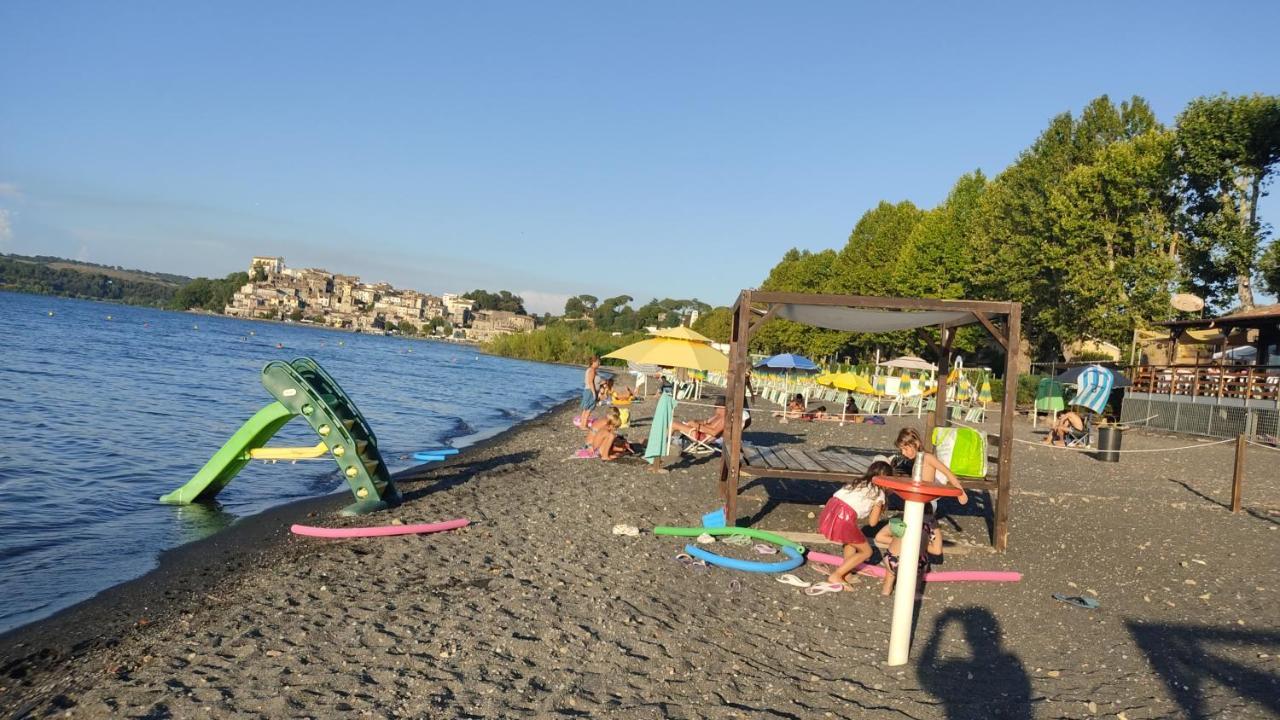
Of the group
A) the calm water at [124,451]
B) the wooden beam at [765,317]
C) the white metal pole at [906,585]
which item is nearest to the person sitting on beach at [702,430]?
the wooden beam at [765,317]

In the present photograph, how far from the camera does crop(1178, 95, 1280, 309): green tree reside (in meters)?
26.0

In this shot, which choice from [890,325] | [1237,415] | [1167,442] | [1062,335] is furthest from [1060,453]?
[1062,335]

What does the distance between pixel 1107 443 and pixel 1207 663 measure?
11329 millimetres

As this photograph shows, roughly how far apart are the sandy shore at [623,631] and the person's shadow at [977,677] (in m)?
0.02

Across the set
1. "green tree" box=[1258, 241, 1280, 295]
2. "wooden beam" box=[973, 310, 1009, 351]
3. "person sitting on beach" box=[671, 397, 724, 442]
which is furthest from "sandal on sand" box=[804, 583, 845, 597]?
"green tree" box=[1258, 241, 1280, 295]

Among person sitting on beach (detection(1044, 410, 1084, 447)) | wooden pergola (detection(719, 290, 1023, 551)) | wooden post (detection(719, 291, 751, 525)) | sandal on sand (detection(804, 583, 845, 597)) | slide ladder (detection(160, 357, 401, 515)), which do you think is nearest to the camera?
sandal on sand (detection(804, 583, 845, 597))

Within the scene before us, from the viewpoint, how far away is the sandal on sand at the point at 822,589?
6.91 meters

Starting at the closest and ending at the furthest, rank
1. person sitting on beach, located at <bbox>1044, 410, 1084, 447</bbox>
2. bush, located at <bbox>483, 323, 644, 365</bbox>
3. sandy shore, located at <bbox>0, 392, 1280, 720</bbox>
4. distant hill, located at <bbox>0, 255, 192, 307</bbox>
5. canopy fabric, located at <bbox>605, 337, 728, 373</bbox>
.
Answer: sandy shore, located at <bbox>0, 392, 1280, 720</bbox>, canopy fabric, located at <bbox>605, 337, 728, 373</bbox>, person sitting on beach, located at <bbox>1044, 410, 1084, 447</bbox>, bush, located at <bbox>483, 323, 644, 365</bbox>, distant hill, located at <bbox>0, 255, 192, 307</bbox>

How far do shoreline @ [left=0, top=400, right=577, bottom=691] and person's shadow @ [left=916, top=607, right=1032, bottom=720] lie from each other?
4.95 meters

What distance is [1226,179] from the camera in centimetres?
2720

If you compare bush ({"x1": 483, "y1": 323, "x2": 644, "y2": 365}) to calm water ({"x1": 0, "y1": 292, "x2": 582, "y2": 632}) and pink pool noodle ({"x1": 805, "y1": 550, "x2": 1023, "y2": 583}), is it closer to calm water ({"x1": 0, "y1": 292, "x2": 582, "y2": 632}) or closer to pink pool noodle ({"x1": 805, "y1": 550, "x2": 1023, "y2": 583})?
calm water ({"x1": 0, "y1": 292, "x2": 582, "y2": 632})

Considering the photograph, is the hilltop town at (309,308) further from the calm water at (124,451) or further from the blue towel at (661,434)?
the blue towel at (661,434)

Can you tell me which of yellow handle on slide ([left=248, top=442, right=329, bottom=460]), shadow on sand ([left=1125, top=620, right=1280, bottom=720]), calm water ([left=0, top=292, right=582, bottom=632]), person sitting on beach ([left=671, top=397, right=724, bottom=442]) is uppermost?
person sitting on beach ([left=671, top=397, right=724, bottom=442])

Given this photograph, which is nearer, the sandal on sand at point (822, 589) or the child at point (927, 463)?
the child at point (927, 463)
